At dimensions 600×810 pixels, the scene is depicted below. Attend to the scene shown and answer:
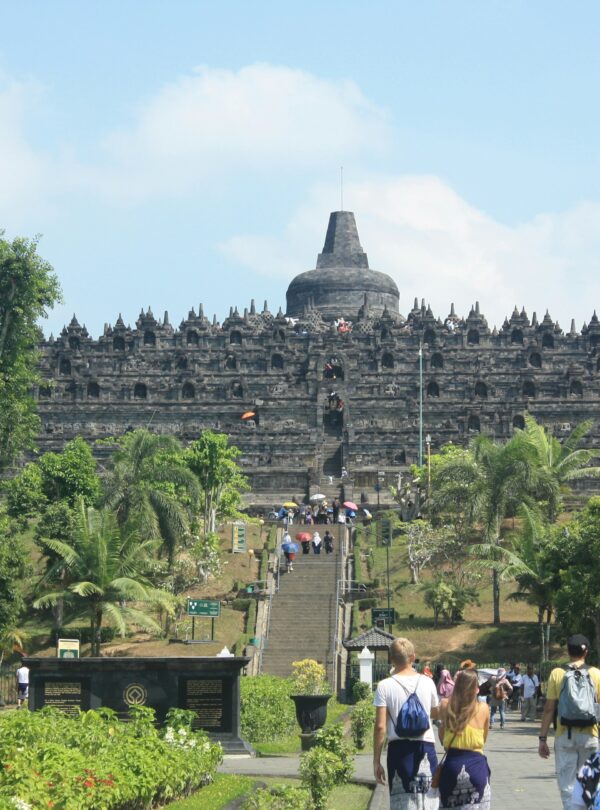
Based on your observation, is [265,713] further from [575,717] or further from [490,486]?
[490,486]

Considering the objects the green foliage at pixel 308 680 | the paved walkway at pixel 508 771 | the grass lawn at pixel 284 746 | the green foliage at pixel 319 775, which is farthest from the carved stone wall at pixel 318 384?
the green foliage at pixel 319 775

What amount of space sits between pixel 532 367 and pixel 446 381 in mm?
6340

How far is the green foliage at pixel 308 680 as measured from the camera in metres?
41.6

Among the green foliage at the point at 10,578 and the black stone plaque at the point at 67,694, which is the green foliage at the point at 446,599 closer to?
the green foliage at the point at 10,578

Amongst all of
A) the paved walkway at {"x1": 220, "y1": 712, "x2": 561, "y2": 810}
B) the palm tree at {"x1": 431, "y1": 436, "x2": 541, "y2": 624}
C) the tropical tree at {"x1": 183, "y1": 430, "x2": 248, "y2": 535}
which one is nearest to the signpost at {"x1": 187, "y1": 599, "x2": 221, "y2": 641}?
the palm tree at {"x1": 431, "y1": 436, "x2": 541, "y2": 624}

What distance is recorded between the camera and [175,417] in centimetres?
10162

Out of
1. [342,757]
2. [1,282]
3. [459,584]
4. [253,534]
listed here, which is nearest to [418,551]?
[459,584]

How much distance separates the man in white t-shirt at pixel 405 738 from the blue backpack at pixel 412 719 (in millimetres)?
42

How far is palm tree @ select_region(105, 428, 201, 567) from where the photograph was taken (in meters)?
58.8

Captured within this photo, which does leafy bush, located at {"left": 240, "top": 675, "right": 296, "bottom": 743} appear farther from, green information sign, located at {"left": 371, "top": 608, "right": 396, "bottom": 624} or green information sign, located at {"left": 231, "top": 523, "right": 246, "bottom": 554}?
green information sign, located at {"left": 231, "top": 523, "right": 246, "bottom": 554}

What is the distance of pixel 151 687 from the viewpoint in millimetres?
30641

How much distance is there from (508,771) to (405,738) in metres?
11.6

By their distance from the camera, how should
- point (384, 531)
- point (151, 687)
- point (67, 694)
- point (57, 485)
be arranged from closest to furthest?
point (151, 687)
point (67, 694)
point (57, 485)
point (384, 531)

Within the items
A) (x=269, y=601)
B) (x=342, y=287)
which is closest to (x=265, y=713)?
(x=269, y=601)
